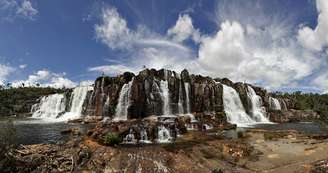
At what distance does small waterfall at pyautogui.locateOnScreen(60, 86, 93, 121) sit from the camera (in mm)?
77506

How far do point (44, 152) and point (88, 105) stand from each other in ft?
186

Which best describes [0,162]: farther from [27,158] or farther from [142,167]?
[142,167]

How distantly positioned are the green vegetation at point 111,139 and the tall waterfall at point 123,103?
34.9 metres

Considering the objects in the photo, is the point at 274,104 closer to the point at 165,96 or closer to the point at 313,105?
the point at 313,105

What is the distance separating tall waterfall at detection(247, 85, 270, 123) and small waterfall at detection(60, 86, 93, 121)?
4813 cm

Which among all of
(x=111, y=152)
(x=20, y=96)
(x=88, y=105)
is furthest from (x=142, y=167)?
(x=20, y=96)

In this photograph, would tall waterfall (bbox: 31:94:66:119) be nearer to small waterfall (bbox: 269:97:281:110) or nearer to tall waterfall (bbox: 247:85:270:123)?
tall waterfall (bbox: 247:85:270:123)

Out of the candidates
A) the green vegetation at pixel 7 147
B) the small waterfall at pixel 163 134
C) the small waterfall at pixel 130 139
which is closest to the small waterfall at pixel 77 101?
the small waterfall at pixel 163 134

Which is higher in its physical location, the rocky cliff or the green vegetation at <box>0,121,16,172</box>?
the rocky cliff

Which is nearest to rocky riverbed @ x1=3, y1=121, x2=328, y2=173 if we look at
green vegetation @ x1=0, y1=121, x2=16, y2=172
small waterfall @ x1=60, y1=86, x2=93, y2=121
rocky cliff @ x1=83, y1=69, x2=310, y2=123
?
green vegetation @ x1=0, y1=121, x2=16, y2=172

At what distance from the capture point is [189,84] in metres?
70.9

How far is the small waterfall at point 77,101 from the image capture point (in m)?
77.5

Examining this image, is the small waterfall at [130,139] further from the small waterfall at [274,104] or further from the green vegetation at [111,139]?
the small waterfall at [274,104]

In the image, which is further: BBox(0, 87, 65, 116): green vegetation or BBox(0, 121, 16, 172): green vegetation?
A: BBox(0, 87, 65, 116): green vegetation
